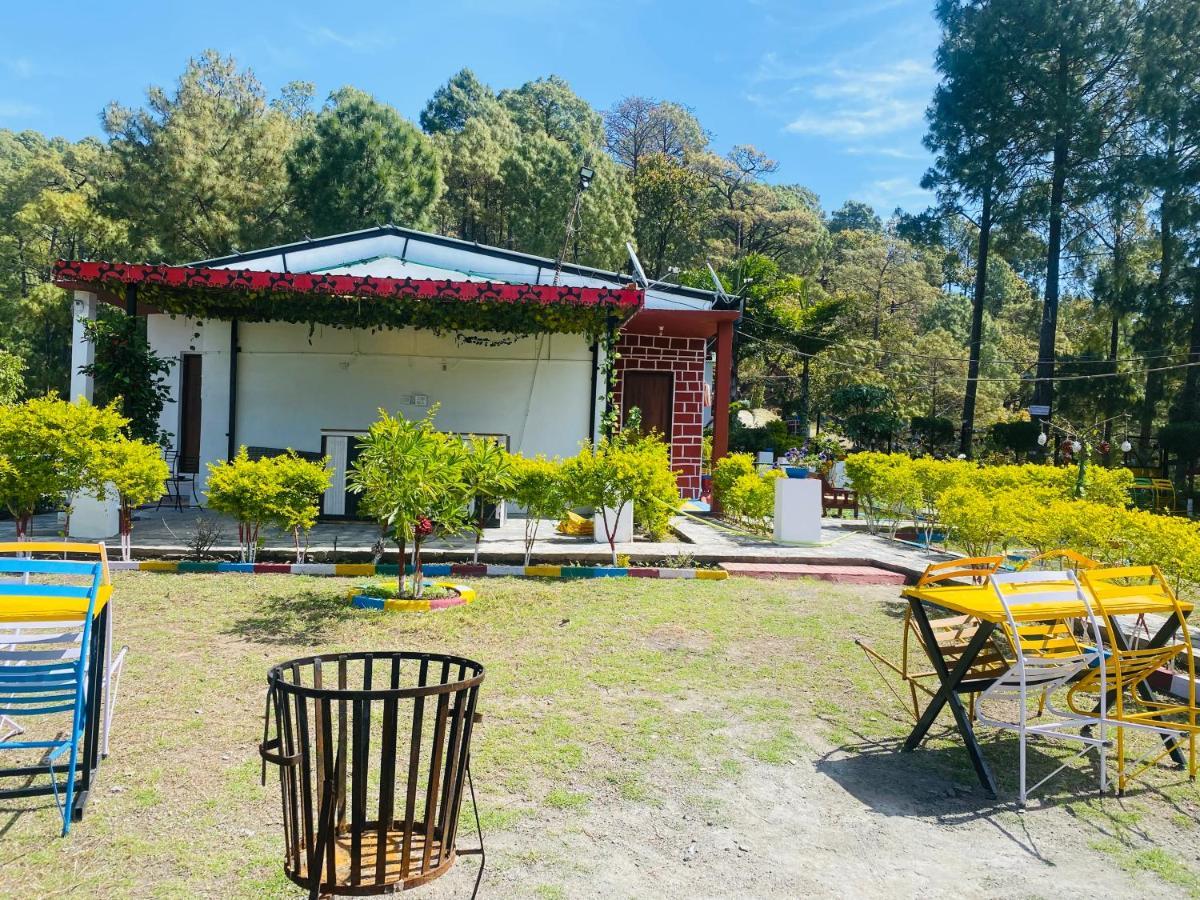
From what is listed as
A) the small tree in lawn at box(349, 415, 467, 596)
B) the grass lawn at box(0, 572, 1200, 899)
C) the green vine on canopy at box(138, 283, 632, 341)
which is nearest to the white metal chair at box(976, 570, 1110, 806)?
the grass lawn at box(0, 572, 1200, 899)

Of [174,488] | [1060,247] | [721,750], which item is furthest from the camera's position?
[1060,247]

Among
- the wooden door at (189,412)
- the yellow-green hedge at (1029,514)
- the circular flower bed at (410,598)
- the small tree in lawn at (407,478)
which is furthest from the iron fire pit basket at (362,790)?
the wooden door at (189,412)

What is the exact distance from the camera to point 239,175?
25922mm

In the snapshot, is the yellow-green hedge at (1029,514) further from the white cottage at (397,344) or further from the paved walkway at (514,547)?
the white cottage at (397,344)

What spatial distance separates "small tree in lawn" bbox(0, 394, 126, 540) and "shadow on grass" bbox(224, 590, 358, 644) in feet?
8.51

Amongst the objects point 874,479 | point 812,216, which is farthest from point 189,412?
point 812,216

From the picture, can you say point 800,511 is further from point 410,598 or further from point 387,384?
point 387,384

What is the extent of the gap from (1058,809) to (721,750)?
1457 mm

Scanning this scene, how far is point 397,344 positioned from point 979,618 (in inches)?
404

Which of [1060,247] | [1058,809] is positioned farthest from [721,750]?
[1060,247]

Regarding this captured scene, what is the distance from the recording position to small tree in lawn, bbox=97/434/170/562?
794 centimetres

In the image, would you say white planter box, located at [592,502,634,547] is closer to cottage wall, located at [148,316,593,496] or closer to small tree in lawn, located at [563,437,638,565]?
small tree in lawn, located at [563,437,638,565]

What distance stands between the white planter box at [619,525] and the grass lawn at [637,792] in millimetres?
3658

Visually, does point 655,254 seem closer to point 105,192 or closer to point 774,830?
point 105,192
